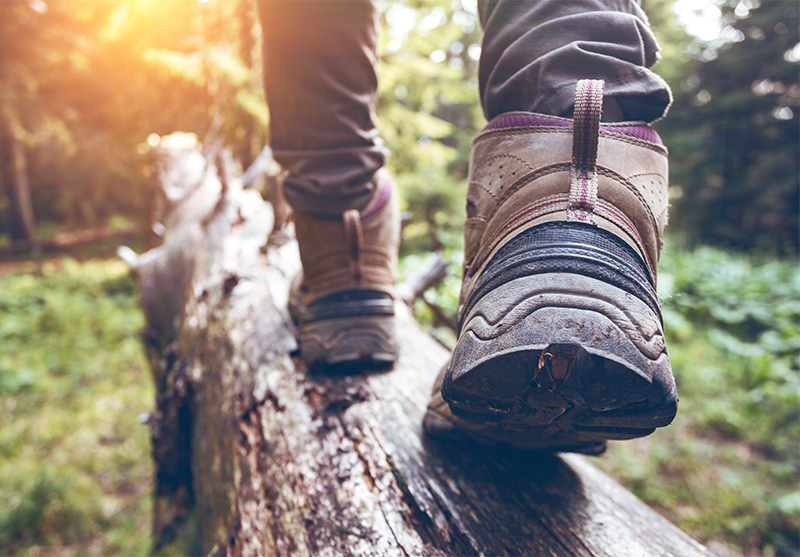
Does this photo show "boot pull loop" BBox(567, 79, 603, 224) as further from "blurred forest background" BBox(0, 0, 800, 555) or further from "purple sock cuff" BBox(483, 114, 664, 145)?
Answer: "blurred forest background" BBox(0, 0, 800, 555)

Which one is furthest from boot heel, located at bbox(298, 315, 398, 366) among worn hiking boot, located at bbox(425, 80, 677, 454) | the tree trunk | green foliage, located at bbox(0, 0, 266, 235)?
the tree trunk

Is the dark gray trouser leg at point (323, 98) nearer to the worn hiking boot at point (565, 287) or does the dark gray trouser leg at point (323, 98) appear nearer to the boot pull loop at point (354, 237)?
the boot pull loop at point (354, 237)

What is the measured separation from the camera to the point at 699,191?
9711 millimetres

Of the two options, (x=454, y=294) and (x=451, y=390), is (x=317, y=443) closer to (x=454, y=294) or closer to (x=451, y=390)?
(x=451, y=390)

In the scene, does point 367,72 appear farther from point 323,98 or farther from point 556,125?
point 556,125

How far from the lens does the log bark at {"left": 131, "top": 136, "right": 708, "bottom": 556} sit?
81 centimetres

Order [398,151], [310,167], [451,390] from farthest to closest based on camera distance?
[398,151], [310,167], [451,390]

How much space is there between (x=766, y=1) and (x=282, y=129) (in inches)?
445

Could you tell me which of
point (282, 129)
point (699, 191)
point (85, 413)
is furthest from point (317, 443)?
point (699, 191)

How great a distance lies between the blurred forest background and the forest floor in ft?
0.04

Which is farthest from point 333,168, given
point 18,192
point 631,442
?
point 18,192

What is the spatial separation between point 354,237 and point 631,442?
2.50 metres

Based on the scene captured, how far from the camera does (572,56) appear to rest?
2.50ft

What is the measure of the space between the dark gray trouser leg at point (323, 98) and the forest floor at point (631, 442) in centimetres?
83
